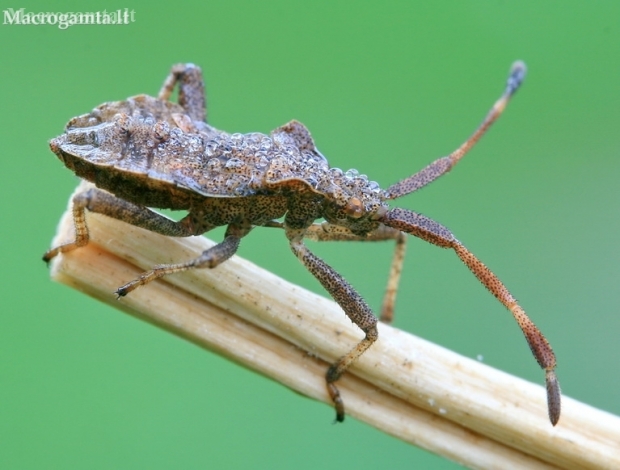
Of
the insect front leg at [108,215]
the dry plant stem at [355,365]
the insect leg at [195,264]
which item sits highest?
the insect front leg at [108,215]

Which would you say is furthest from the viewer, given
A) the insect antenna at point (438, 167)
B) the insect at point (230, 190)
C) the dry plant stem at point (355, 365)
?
the insect antenna at point (438, 167)

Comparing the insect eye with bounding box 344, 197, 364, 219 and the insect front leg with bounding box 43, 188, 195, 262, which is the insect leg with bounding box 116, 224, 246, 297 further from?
the insect eye with bounding box 344, 197, 364, 219

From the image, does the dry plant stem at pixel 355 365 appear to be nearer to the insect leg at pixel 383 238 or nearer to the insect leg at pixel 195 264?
the insect leg at pixel 195 264

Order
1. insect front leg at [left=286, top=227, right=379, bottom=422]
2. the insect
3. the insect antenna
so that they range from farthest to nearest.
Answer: the insect antenna, the insect, insect front leg at [left=286, top=227, right=379, bottom=422]

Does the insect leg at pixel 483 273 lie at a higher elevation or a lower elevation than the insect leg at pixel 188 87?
lower

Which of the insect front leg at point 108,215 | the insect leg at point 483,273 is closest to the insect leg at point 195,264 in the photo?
the insect front leg at point 108,215

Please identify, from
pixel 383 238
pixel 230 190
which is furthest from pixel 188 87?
pixel 383 238

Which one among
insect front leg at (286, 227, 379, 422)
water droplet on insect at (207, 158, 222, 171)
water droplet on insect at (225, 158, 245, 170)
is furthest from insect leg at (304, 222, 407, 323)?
water droplet on insect at (207, 158, 222, 171)
